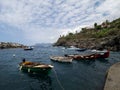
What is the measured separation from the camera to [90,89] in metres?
25.8

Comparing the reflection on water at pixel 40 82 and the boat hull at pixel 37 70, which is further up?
the boat hull at pixel 37 70

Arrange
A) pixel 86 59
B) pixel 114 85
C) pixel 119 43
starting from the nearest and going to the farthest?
pixel 114 85
pixel 86 59
pixel 119 43

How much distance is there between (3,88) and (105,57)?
44.1m

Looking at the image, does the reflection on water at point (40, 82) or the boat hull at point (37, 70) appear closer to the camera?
the reflection on water at point (40, 82)

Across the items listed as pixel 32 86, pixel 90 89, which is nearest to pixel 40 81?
pixel 32 86

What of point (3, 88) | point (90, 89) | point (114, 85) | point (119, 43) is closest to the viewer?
point (114, 85)

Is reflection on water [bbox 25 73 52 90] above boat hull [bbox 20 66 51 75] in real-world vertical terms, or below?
below

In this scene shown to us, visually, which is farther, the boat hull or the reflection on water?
the boat hull

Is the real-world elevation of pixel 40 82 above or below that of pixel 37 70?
below

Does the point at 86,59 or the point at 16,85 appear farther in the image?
the point at 86,59

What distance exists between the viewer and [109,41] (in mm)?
106562

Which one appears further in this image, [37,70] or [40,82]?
[37,70]

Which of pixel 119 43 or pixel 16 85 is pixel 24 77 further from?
pixel 119 43

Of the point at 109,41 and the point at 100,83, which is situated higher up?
the point at 109,41
